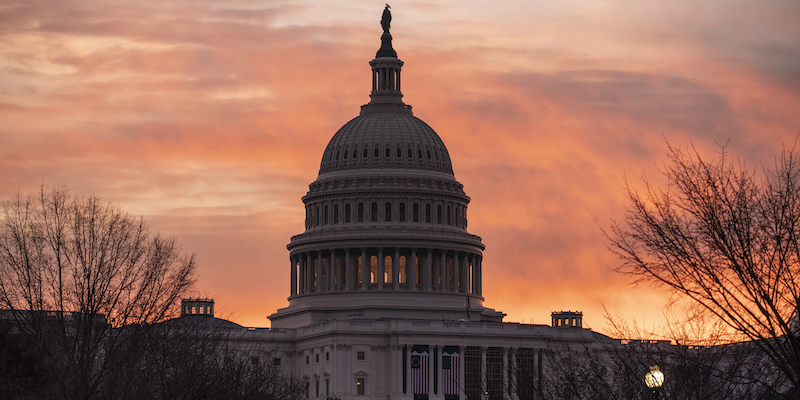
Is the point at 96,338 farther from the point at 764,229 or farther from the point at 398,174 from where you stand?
the point at 398,174

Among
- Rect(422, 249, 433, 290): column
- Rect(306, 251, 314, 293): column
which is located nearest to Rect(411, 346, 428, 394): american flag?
Rect(422, 249, 433, 290): column

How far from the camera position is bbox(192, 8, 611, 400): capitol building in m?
174

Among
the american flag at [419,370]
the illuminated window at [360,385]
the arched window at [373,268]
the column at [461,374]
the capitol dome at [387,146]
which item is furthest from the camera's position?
the capitol dome at [387,146]

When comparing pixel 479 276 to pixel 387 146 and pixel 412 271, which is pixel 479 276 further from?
pixel 387 146

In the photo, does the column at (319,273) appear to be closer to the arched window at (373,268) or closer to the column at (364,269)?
the column at (364,269)

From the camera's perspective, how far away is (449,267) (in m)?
193

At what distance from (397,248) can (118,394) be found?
12625cm

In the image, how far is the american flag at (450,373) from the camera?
172500mm

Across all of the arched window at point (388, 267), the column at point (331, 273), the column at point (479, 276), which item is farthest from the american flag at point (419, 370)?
the column at point (479, 276)

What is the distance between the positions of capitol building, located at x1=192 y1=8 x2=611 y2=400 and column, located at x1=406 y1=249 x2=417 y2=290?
0.12 m

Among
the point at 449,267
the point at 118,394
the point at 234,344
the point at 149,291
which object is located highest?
the point at 449,267

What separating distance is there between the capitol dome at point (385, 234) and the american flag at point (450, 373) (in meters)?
10.5

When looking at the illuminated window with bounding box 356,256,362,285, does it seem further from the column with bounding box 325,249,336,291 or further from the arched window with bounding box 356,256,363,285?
the column with bounding box 325,249,336,291

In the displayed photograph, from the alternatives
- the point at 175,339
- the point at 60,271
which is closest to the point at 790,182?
the point at 60,271
